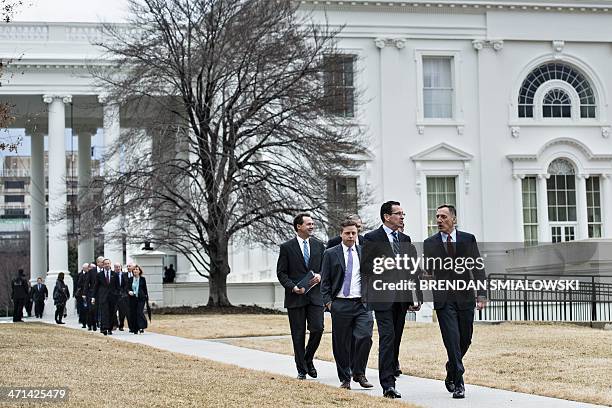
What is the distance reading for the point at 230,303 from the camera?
42.2m

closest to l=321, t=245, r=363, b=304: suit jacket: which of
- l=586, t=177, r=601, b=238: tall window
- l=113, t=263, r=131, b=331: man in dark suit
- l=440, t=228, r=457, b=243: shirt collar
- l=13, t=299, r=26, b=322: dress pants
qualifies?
l=440, t=228, r=457, b=243: shirt collar

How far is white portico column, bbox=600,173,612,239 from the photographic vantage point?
49719 mm

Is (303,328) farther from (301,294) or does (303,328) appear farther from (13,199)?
(13,199)

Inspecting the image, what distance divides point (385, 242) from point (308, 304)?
2.07 m

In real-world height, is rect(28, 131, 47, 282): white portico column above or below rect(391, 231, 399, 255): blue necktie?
above

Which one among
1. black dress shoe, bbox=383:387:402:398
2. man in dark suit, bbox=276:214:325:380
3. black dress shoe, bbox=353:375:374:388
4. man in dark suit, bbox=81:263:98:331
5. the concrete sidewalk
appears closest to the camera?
the concrete sidewalk

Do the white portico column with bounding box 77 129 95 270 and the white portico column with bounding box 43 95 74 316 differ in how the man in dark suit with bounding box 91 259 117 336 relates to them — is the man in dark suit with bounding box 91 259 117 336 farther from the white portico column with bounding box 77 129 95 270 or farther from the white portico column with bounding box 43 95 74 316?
the white portico column with bounding box 77 129 95 270

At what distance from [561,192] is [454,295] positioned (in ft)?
124

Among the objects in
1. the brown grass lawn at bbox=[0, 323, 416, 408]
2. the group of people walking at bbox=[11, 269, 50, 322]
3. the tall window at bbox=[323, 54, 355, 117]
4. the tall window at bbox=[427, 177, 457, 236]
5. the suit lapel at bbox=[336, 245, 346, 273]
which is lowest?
the brown grass lawn at bbox=[0, 323, 416, 408]

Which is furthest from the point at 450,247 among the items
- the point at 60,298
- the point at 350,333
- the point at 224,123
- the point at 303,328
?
the point at 224,123

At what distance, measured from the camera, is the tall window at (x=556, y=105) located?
165 feet

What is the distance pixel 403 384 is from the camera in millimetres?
14945

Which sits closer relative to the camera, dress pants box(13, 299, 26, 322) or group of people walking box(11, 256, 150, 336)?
group of people walking box(11, 256, 150, 336)

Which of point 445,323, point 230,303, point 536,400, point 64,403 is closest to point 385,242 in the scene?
point 445,323
